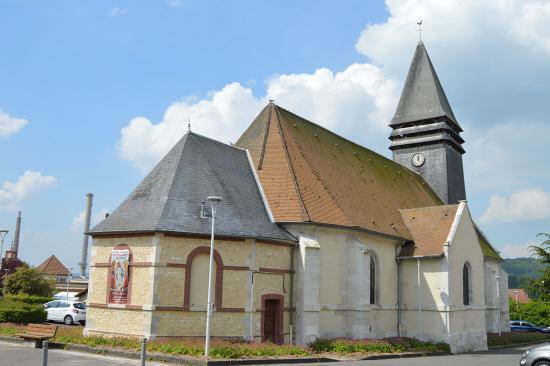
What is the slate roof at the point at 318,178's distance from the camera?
21547 mm

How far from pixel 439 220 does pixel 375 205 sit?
3.38m

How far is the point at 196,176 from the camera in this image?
1995 cm

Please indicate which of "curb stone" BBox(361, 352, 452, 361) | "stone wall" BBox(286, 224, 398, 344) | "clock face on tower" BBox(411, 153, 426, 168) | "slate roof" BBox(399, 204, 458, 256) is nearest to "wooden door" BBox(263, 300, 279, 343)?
"stone wall" BBox(286, 224, 398, 344)

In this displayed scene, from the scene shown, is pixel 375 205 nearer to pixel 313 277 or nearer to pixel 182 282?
pixel 313 277

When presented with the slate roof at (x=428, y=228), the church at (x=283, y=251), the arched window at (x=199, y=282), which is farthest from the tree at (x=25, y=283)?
the slate roof at (x=428, y=228)

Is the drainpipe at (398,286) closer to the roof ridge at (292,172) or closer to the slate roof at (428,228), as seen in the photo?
the slate roof at (428,228)

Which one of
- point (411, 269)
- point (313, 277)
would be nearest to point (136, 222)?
point (313, 277)

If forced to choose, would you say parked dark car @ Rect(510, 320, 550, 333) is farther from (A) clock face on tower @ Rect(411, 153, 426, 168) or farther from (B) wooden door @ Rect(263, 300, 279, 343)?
(B) wooden door @ Rect(263, 300, 279, 343)

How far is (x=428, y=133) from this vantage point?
122 ft

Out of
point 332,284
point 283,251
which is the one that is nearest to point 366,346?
point 332,284

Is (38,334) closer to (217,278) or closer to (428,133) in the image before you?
(217,278)

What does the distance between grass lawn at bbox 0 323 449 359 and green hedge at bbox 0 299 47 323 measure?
155cm

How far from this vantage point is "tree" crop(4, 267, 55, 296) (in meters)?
33.3

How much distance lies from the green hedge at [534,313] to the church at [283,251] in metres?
23.1
